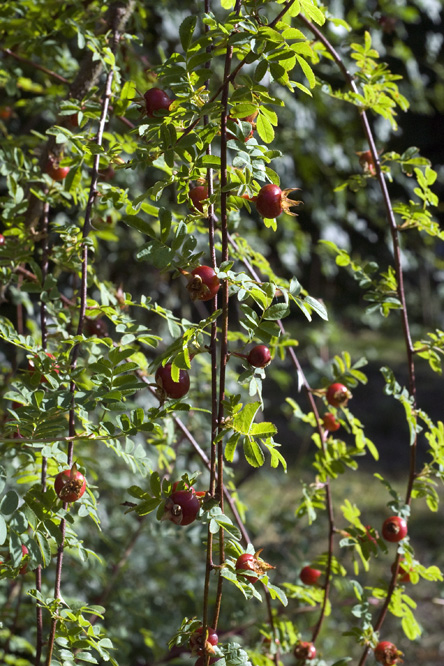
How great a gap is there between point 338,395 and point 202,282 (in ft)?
1.42

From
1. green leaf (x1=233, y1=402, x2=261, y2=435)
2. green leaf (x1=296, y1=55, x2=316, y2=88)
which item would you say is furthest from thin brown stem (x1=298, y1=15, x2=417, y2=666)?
green leaf (x1=233, y1=402, x2=261, y2=435)

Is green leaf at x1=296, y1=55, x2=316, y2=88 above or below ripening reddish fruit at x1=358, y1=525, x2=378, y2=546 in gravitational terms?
above

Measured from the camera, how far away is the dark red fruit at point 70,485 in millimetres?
644

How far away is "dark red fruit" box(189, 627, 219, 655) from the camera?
0.61m

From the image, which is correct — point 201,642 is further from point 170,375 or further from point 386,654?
point 386,654

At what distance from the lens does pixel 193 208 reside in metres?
0.65

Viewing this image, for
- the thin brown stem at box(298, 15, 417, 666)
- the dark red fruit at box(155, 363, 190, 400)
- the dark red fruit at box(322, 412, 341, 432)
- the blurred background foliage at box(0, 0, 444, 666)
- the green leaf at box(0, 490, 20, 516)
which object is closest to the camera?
the green leaf at box(0, 490, 20, 516)

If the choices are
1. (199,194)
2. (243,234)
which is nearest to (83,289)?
(199,194)

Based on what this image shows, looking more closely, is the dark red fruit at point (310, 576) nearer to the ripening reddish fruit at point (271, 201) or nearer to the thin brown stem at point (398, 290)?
the thin brown stem at point (398, 290)

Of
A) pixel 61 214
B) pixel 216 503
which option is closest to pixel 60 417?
pixel 216 503

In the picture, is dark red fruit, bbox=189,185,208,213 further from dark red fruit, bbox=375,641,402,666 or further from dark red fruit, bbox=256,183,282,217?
dark red fruit, bbox=375,641,402,666

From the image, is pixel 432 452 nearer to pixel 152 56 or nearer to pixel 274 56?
pixel 274 56

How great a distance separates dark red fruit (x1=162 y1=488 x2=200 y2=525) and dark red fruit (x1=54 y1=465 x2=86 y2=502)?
0.30 feet

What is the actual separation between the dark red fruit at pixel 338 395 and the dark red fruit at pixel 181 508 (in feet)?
1.30
